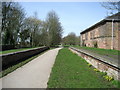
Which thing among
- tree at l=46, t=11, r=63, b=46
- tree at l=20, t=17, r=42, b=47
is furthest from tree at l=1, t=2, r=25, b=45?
tree at l=46, t=11, r=63, b=46

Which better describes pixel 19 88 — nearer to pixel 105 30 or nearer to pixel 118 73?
pixel 118 73

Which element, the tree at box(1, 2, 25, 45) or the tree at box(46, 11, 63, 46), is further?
the tree at box(46, 11, 63, 46)

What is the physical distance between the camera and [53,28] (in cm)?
4366

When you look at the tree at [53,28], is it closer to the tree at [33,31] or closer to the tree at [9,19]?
the tree at [33,31]

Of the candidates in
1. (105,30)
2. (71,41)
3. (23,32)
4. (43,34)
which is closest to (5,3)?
(23,32)

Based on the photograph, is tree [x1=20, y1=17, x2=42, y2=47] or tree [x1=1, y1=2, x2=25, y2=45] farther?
tree [x1=20, y1=17, x2=42, y2=47]

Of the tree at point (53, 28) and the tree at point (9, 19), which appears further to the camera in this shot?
the tree at point (53, 28)

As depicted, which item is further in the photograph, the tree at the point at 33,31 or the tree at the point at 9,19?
the tree at the point at 33,31

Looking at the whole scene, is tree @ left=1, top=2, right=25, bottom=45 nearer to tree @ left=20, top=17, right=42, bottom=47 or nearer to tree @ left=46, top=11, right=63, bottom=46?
tree @ left=20, top=17, right=42, bottom=47

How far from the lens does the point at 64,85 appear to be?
4574mm

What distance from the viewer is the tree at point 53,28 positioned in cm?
4353

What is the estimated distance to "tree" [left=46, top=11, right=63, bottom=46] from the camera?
4353 centimetres

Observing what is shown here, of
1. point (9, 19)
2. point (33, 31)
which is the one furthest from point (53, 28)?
point (9, 19)

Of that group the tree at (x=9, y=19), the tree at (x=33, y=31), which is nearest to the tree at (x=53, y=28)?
the tree at (x=33, y=31)
